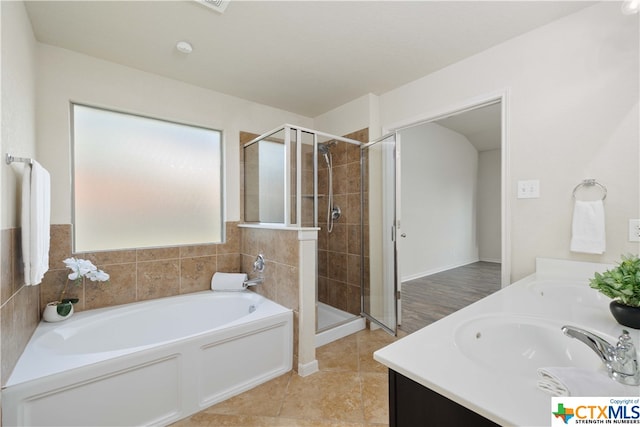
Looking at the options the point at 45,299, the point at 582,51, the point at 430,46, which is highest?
the point at 430,46

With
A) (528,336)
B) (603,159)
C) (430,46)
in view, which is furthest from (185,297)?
(603,159)

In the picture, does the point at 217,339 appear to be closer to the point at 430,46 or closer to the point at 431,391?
the point at 431,391

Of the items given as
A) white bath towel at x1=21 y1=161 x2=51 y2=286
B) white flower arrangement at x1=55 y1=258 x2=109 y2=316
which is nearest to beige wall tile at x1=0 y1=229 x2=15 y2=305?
white bath towel at x1=21 y1=161 x2=51 y2=286

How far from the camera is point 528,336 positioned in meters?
0.98

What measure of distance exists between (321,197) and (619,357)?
2.34 metres

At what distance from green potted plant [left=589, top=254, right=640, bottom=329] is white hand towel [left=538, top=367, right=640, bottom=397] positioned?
1.62 ft

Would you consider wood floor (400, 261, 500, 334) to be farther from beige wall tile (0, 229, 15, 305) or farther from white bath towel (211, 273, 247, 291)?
beige wall tile (0, 229, 15, 305)

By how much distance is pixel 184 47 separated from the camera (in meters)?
2.02

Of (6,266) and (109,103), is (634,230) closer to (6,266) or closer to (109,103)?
(6,266)

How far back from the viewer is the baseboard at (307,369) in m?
2.03

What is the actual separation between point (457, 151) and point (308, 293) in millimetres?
4786

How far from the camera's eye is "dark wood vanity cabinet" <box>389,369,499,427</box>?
62cm

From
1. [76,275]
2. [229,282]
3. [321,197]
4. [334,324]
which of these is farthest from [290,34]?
[334,324]

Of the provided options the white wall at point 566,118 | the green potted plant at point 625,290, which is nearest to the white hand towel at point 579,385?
the green potted plant at point 625,290
